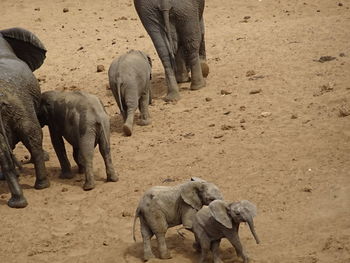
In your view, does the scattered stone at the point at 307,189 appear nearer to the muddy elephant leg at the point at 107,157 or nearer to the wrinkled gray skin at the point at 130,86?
the muddy elephant leg at the point at 107,157

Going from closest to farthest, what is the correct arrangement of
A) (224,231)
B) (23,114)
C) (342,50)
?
(224,231), (23,114), (342,50)

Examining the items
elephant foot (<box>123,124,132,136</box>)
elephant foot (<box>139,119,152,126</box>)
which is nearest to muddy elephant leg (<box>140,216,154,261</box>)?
elephant foot (<box>123,124,132,136</box>)

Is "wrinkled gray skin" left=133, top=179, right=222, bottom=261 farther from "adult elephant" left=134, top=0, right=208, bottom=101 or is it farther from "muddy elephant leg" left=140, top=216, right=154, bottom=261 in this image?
"adult elephant" left=134, top=0, right=208, bottom=101

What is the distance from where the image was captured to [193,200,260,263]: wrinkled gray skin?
6.16 meters

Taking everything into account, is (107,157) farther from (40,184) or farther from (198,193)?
(198,193)

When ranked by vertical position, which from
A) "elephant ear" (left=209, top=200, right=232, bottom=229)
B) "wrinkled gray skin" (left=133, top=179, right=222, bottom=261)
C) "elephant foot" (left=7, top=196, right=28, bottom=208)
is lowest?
"elephant foot" (left=7, top=196, right=28, bottom=208)

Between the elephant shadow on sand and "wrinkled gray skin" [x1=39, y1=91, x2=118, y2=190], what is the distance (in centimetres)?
153

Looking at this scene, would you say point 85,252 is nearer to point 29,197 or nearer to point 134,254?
point 134,254

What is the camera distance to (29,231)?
7789 mm

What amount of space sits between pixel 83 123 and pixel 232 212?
2765mm

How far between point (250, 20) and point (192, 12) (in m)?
4.25

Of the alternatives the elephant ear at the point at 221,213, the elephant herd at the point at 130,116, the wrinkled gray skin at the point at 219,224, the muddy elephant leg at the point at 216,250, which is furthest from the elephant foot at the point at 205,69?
the elephant ear at the point at 221,213

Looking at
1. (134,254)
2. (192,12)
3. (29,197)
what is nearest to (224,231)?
(134,254)

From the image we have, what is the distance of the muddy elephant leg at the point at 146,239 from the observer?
684 centimetres
